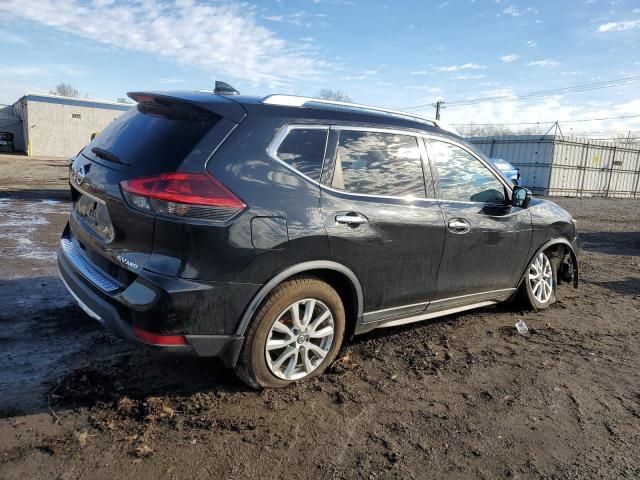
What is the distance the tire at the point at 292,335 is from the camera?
3.05 m

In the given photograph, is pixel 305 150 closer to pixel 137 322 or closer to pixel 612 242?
pixel 137 322

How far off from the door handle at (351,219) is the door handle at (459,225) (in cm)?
94

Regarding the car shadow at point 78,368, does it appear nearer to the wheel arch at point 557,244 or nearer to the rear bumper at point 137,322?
the rear bumper at point 137,322

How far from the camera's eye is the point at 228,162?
2.88 meters

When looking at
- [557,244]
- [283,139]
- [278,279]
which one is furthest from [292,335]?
[557,244]

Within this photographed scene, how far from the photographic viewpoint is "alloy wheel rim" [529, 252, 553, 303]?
201 inches

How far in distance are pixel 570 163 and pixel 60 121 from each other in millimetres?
43447

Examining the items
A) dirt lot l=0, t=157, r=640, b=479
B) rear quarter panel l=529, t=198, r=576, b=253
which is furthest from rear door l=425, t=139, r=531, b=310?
dirt lot l=0, t=157, r=640, b=479

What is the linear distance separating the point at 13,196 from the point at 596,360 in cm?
1389

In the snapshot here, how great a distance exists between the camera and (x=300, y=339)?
129 inches

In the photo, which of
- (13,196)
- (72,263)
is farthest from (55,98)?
(72,263)

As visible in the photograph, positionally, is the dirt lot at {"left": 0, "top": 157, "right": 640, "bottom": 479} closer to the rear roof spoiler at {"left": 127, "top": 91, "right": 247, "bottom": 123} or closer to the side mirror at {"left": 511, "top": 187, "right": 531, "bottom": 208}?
the side mirror at {"left": 511, "top": 187, "right": 531, "bottom": 208}

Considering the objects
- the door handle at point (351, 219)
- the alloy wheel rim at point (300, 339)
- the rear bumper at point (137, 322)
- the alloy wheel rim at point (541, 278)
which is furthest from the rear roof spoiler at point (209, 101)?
the alloy wheel rim at point (541, 278)

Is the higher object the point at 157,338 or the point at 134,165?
the point at 134,165
